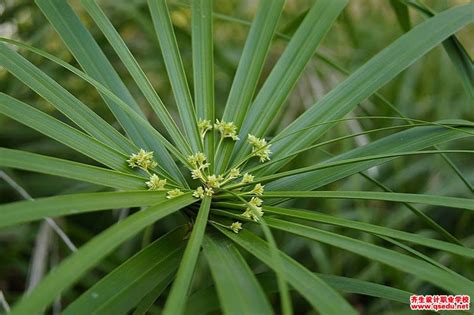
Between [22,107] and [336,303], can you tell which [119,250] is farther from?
[336,303]

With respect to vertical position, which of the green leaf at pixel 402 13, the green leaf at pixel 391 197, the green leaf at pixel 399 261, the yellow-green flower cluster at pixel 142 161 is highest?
the green leaf at pixel 402 13

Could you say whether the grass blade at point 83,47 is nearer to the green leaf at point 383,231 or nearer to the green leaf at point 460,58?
the green leaf at point 383,231

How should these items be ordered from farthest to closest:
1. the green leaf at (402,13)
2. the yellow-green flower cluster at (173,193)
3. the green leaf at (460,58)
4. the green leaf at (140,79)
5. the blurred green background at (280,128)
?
1. the blurred green background at (280,128)
2. the green leaf at (402,13)
3. the green leaf at (460,58)
4. the green leaf at (140,79)
5. the yellow-green flower cluster at (173,193)

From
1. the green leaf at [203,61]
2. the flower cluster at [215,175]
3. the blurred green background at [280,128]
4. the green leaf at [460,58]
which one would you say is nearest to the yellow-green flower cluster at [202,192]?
the flower cluster at [215,175]

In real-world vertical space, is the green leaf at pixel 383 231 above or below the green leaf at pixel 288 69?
below

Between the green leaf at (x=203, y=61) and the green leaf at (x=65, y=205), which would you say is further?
the green leaf at (x=203, y=61)

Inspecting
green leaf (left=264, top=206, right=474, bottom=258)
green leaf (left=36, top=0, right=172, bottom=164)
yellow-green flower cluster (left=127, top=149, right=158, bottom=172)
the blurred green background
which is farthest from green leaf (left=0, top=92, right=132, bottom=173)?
the blurred green background

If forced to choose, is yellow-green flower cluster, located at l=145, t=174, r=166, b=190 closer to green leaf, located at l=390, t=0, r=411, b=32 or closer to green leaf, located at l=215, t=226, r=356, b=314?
green leaf, located at l=215, t=226, r=356, b=314
